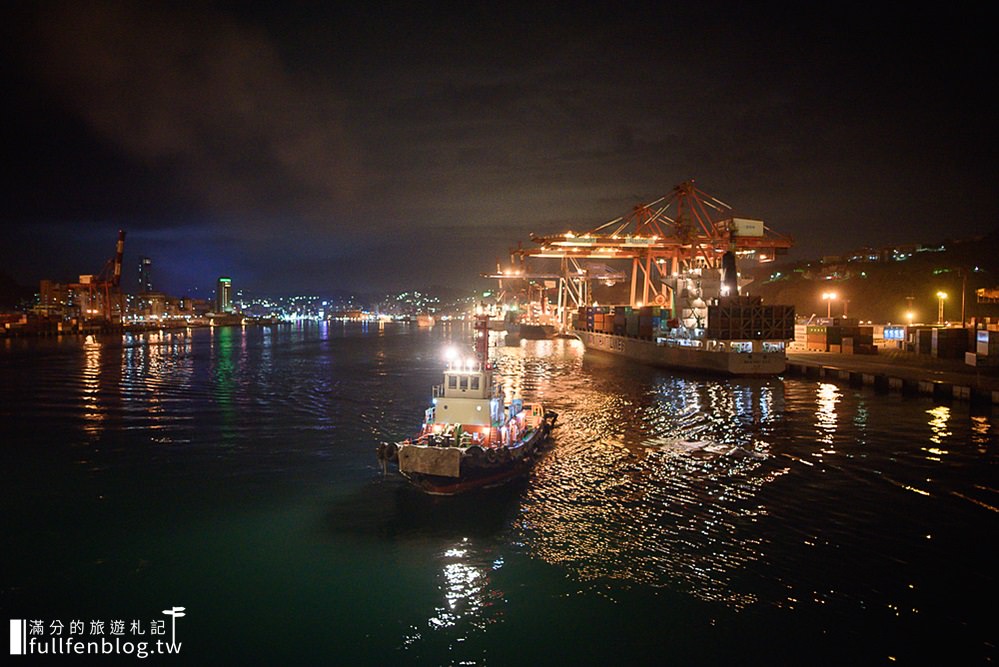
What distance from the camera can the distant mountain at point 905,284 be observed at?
98688 millimetres

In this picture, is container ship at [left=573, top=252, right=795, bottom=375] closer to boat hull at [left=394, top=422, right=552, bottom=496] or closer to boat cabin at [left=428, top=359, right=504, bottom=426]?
boat cabin at [left=428, top=359, right=504, bottom=426]

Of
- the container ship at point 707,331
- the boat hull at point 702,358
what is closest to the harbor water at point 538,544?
the boat hull at point 702,358

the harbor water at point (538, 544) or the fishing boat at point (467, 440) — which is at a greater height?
the fishing boat at point (467, 440)

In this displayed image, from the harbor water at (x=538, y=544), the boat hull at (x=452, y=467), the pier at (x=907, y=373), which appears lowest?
the harbor water at (x=538, y=544)

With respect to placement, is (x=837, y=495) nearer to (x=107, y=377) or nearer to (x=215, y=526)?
(x=215, y=526)

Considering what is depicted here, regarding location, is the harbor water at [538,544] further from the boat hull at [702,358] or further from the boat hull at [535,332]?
the boat hull at [535,332]

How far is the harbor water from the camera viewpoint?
10.4m

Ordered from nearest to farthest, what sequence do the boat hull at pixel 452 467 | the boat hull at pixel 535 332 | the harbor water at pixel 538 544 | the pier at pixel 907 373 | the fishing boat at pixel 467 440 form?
the harbor water at pixel 538 544, the boat hull at pixel 452 467, the fishing boat at pixel 467 440, the pier at pixel 907 373, the boat hull at pixel 535 332

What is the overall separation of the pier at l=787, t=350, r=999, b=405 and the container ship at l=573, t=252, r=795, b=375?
3385 millimetres

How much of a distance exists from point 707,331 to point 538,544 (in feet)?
138

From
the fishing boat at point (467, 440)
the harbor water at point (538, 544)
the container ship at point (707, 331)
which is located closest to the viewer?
the harbor water at point (538, 544)

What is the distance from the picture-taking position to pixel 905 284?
111 m

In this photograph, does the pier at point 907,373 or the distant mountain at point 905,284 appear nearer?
the pier at point 907,373

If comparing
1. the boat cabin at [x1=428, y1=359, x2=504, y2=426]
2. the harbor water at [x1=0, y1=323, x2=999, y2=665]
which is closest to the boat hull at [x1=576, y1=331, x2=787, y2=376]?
the harbor water at [x1=0, y1=323, x2=999, y2=665]
